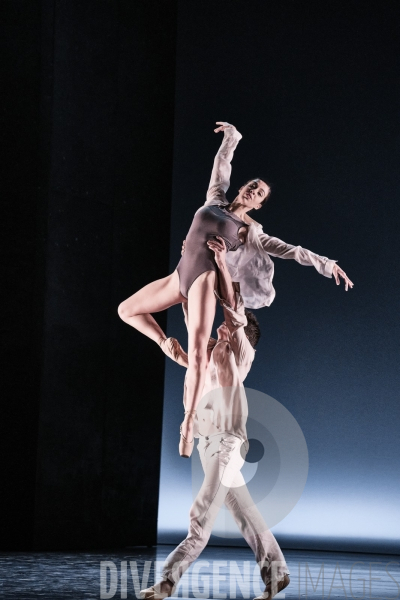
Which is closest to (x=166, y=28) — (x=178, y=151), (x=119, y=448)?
(x=178, y=151)

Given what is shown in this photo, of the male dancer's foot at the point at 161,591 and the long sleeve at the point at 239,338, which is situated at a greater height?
the long sleeve at the point at 239,338

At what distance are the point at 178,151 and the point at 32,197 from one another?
175cm

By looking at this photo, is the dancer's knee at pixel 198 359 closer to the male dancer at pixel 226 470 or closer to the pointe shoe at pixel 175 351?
the male dancer at pixel 226 470

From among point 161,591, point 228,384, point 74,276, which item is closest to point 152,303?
point 228,384

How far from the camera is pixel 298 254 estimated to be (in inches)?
160

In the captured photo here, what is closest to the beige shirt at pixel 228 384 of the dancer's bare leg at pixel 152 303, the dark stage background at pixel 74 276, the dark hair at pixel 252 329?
the dark hair at pixel 252 329

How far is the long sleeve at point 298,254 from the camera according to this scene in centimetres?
406

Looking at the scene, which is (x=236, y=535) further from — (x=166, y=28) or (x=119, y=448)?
(x=166, y=28)

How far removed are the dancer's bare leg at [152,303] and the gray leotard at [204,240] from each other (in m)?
0.08

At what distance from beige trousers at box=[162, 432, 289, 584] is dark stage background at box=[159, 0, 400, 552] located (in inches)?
124

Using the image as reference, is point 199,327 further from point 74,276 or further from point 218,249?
point 74,276

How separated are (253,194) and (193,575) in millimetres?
2161

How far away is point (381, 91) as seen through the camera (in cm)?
674

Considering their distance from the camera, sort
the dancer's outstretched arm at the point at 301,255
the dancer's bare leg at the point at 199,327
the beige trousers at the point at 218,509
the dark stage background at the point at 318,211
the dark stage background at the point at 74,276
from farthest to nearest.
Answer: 1. the dark stage background at the point at 318,211
2. the dark stage background at the point at 74,276
3. the dancer's outstretched arm at the point at 301,255
4. the dancer's bare leg at the point at 199,327
5. the beige trousers at the point at 218,509
